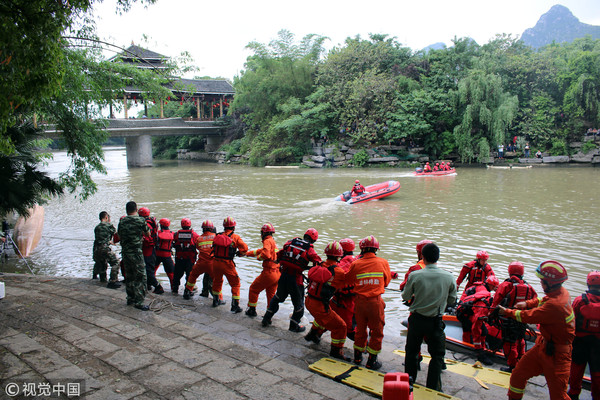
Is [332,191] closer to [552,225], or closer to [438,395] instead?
[552,225]

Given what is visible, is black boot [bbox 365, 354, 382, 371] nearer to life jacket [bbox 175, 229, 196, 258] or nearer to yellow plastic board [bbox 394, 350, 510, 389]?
yellow plastic board [bbox 394, 350, 510, 389]

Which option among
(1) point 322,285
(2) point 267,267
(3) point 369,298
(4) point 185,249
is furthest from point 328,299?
(4) point 185,249

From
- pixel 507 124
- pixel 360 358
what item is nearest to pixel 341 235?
pixel 360 358

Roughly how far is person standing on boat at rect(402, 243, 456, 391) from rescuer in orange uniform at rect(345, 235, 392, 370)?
1.35 feet

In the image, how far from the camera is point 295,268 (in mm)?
5531

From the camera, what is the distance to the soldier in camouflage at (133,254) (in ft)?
20.4

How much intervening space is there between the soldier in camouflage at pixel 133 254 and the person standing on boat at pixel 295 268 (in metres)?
1.98

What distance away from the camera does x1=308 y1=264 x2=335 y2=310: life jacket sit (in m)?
4.91

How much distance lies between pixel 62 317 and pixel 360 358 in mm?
3912

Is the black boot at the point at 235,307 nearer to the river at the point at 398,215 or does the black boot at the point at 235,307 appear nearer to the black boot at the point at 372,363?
the river at the point at 398,215

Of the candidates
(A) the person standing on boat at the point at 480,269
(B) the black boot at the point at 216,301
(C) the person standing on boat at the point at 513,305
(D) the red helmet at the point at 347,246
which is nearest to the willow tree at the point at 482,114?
(A) the person standing on boat at the point at 480,269

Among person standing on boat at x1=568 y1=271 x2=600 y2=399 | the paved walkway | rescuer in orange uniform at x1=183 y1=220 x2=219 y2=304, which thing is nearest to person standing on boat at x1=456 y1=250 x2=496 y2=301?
the paved walkway

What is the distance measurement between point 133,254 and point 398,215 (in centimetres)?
1199

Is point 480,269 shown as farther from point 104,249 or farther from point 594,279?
point 104,249
